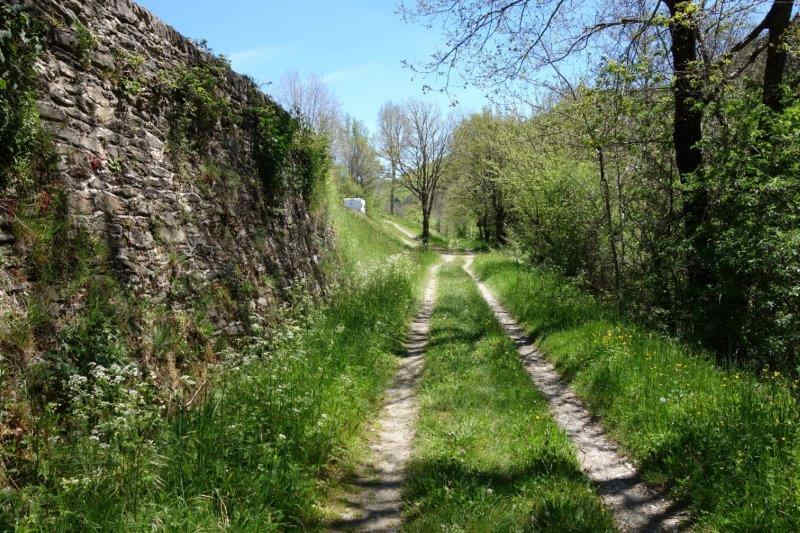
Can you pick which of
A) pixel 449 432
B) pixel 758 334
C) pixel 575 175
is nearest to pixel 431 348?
pixel 449 432

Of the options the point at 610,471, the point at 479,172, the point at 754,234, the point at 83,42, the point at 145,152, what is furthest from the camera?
the point at 479,172

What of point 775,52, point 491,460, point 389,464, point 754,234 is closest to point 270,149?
point 389,464

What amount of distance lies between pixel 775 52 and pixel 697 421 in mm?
7301

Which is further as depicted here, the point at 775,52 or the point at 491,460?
the point at 775,52

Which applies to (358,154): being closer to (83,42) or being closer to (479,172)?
(479,172)

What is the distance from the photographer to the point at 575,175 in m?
15.4

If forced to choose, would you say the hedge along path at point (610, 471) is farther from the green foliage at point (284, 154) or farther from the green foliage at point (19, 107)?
the green foliage at point (284, 154)

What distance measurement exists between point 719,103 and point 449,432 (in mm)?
7361

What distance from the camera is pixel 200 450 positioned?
401 cm

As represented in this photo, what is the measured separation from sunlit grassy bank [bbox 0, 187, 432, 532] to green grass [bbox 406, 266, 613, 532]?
893 millimetres

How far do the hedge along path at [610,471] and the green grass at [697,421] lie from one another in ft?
0.45

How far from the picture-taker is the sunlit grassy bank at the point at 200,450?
120 inches

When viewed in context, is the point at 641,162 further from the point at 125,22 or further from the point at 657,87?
the point at 125,22

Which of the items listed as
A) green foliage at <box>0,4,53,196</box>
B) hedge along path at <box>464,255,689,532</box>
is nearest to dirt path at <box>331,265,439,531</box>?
hedge along path at <box>464,255,689,532</box>
